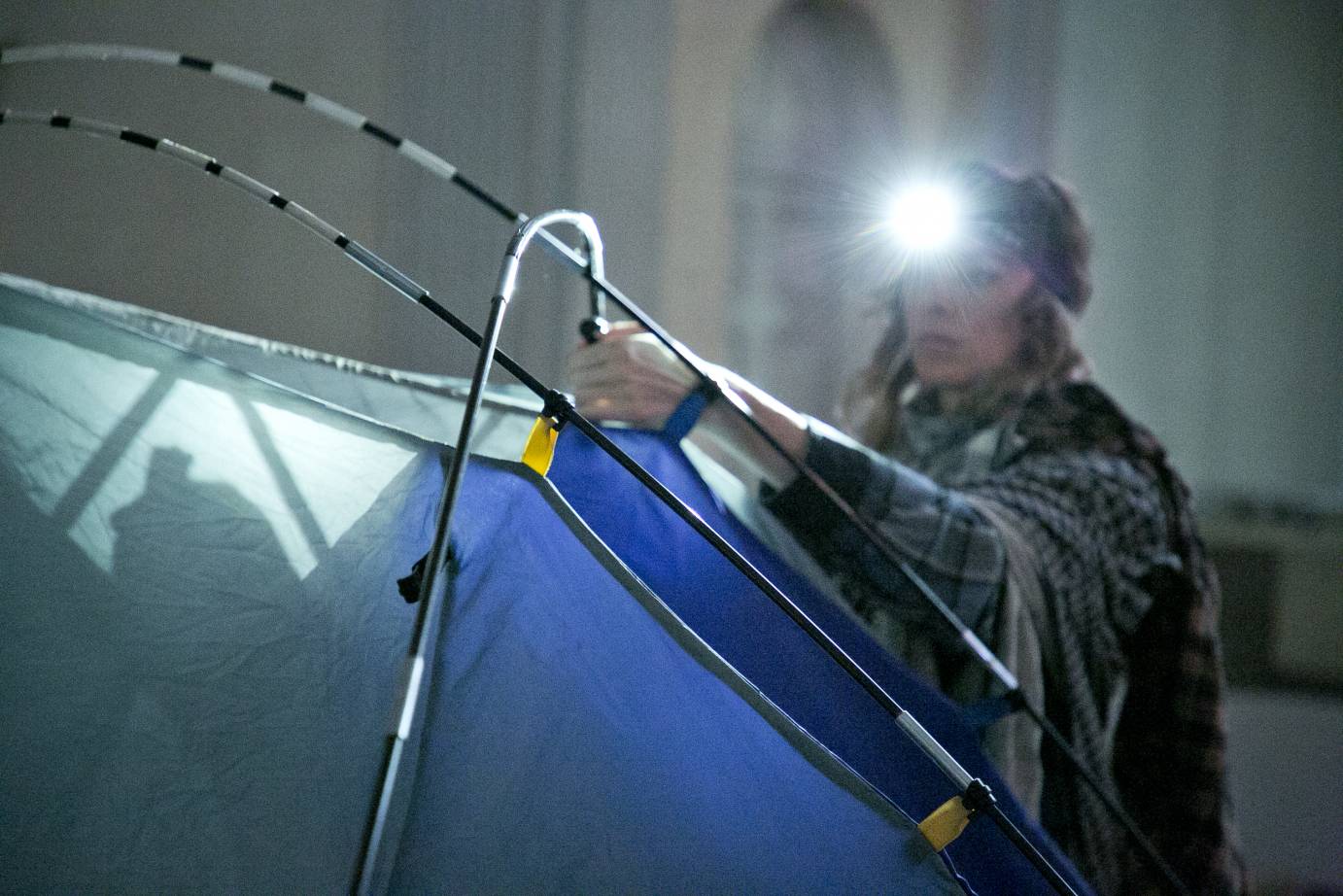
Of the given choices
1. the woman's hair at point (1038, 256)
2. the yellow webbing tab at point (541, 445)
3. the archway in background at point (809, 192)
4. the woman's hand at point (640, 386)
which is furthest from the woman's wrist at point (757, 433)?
the archway in background at point (809, 192)

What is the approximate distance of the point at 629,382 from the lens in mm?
840

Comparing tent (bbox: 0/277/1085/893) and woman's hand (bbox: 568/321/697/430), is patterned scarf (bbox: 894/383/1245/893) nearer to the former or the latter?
woman's hand (bbox: 568/321/697/430)

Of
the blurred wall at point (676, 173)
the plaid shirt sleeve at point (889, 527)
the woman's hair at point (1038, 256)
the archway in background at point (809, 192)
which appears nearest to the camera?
the plaid shirt sleeve at point (889, 527)

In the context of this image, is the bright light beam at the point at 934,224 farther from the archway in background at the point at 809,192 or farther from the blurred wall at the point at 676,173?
the archway in background at the point at 809,192

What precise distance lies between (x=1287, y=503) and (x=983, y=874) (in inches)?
90.4

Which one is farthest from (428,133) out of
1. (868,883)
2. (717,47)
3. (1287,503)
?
(1287,503)

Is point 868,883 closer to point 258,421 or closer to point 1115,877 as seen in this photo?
point 258,421

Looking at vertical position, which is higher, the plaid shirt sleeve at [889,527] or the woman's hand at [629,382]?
the woman's hand at [629,382]

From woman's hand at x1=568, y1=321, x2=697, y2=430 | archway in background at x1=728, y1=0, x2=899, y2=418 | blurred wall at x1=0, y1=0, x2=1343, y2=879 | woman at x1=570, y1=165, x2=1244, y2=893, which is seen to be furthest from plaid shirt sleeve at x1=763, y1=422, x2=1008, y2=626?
archway in background at x1=728, y1=0, x2=899, y2=418

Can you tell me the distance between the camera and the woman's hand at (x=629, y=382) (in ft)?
2.75

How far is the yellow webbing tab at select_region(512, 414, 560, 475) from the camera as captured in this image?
0.64m

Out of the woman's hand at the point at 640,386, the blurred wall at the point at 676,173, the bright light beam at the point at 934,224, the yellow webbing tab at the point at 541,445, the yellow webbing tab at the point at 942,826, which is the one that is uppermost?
the blurred wall at the point at 676,173

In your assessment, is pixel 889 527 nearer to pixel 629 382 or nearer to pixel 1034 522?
pixel 1034 522

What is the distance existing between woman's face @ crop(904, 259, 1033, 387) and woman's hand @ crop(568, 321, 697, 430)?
429 millimetres
